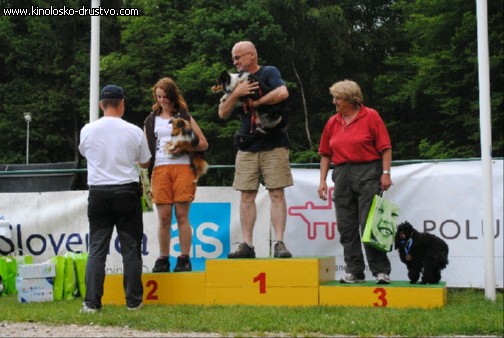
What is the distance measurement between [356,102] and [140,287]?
8.50ft

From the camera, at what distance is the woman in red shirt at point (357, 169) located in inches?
290

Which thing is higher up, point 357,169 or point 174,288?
point 357,169

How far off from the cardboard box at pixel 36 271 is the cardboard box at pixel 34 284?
0.04 meters

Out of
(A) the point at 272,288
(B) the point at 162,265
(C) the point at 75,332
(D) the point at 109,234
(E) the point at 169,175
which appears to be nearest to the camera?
(C) the point at 75,332

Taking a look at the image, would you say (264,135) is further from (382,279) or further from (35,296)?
(35,296)

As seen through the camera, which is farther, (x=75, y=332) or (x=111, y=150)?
(x=111, y=150)

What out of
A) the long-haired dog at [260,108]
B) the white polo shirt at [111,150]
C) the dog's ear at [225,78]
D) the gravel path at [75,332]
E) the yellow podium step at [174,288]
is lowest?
the gravel path at [75,332]

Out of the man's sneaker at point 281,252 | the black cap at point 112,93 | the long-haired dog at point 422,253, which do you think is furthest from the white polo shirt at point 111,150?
the long-haired dog at point 422,253

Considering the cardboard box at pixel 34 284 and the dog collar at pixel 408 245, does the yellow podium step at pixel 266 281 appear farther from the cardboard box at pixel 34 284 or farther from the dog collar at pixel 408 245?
the cardboard box at pixel 34 284

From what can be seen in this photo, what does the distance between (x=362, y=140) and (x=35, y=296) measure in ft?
12.9

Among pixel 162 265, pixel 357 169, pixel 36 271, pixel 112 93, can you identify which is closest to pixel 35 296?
pixel 36 271

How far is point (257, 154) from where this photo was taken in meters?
7.57

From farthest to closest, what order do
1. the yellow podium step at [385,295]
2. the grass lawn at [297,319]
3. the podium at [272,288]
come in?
the podium at [272,288]
the yellow podium step at [385,295]
the grass lawn at [297,319]

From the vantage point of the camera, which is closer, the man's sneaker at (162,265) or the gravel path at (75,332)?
the gravel path at (75,332)
